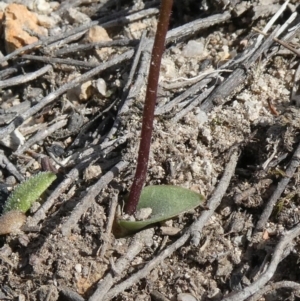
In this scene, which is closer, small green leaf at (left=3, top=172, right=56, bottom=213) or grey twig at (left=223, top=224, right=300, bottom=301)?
grey twig at (left=223, top=224, right=300, bottom=301)

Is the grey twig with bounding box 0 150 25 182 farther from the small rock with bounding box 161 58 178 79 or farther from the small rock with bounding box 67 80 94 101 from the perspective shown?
the small rock with bounding box 161 58 178 79

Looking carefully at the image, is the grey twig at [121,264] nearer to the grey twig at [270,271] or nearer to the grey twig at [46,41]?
the grey twig at [270,271]

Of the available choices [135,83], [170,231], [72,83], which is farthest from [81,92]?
[170,231]

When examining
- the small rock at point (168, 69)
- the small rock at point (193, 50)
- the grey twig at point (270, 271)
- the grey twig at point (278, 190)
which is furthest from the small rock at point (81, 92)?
the grey twig at point (270, 271)

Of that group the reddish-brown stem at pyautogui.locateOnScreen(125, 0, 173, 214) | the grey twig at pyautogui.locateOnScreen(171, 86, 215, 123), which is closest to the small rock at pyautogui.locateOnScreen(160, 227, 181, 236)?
the reddish-brown stem at pyautogui.locateOnScreen(125, 0, 173, 214)

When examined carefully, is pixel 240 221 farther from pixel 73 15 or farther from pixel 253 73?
pixel 73 15

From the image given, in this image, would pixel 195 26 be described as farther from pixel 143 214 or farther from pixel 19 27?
pixel 143 214

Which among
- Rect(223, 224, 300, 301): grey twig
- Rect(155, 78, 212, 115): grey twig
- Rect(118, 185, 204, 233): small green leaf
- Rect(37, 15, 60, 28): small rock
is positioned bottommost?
Rect(223, 224, 300, 301): grey twig
